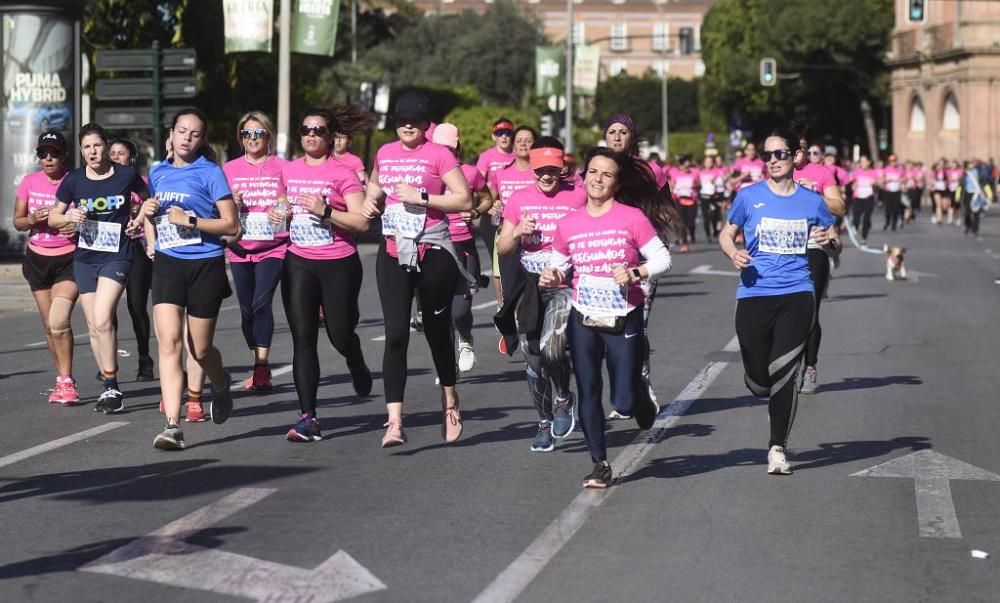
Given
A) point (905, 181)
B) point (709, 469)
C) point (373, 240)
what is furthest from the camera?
point (905, 181)

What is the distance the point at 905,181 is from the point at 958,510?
1632 inches

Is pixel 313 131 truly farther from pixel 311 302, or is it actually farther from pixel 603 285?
pixel 603 285

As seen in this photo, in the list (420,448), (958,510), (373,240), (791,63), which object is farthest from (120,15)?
(791,63)

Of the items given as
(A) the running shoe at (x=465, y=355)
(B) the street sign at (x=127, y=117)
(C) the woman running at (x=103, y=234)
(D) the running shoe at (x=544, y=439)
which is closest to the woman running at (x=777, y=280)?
(D) the running shoe at (x=544, y=439)

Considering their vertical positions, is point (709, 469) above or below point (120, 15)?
below

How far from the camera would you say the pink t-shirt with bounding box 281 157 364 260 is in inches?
388

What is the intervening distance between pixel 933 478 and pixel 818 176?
221 inches

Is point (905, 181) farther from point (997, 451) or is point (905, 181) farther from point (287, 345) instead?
point (997, 451)

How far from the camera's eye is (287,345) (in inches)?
618

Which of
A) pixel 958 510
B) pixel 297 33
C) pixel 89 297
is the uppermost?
pixel 297 33

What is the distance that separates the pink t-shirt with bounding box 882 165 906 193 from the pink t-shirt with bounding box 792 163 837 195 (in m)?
28.4

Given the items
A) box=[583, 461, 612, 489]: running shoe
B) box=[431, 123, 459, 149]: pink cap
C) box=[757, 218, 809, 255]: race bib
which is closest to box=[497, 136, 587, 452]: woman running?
box=[583, 461, 612, 489]: running shoe

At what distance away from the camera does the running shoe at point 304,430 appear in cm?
991

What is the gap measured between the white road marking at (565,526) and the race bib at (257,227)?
292cm
